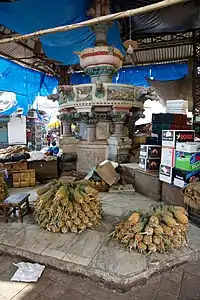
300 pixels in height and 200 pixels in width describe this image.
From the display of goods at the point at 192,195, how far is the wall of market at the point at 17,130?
15301 mm

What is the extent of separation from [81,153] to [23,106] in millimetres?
7397

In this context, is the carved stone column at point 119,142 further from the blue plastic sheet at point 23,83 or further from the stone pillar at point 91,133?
the blue plastic sheet at point 23,83

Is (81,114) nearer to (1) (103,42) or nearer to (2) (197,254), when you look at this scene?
(1) (103,42)

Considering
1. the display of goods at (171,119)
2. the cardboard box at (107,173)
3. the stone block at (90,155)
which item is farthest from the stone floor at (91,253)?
the stone block at (90,155)

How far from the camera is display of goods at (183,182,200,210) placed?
3074 millimetres

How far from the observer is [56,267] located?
236 centimetres

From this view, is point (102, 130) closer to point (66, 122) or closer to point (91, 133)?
point (91, 133)

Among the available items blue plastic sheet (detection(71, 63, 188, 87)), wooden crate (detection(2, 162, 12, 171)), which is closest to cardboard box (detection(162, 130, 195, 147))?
wooden crate (detection(2, 162, 12, 171))

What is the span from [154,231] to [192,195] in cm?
95

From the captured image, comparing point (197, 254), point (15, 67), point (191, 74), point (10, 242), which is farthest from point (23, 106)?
point (197, 254)

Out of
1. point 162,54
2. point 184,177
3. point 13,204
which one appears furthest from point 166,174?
point 162,54

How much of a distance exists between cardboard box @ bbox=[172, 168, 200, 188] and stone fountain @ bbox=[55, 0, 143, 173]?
7.18ft

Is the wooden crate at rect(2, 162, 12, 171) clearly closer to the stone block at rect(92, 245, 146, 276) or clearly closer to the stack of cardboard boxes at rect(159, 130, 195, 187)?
the stack of cardboard boxes at rect(159, 130, 195, 187)

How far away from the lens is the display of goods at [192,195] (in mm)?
3074
